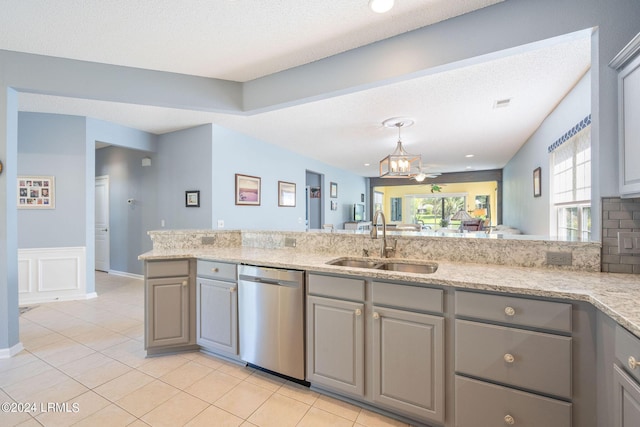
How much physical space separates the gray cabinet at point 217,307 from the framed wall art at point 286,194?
323 cm

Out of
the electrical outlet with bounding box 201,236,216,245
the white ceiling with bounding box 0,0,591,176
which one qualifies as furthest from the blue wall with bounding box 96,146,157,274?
the electrical outlet with bounding box 201,236,216,245

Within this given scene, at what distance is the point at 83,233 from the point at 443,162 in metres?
7.45

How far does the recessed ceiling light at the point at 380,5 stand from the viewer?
5.61 ft

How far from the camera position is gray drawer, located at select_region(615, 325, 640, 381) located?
93 cm

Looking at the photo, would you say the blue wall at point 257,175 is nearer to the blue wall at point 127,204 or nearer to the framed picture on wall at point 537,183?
the blue wall at point 127,204

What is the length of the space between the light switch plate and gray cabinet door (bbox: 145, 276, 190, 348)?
118 inches

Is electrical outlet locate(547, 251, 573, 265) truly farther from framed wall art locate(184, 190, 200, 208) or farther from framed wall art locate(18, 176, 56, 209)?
framed wall art locate(18, 176, 56, 209)

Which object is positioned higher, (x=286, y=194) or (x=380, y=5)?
(x=380, y=5)

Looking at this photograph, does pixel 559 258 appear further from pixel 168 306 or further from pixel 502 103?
pixel 168 306

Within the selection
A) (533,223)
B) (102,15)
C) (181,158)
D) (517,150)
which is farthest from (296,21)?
(517,150)

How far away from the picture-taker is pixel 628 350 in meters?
0.99

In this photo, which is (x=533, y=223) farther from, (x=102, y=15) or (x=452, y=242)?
(x=102, y=15)

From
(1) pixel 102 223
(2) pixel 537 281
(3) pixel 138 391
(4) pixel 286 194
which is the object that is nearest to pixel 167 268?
(3) pixel 138 391

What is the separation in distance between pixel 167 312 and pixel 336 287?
1.58 m
